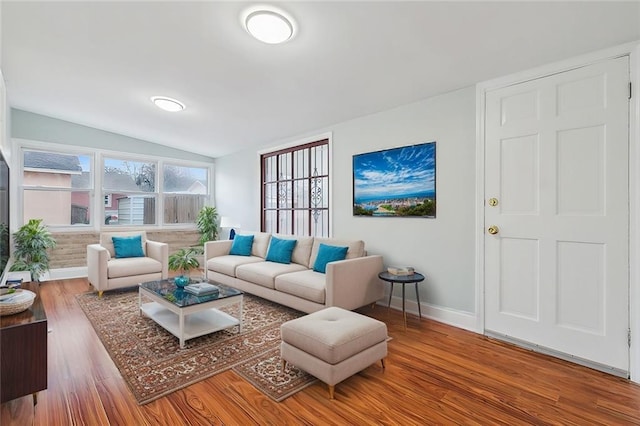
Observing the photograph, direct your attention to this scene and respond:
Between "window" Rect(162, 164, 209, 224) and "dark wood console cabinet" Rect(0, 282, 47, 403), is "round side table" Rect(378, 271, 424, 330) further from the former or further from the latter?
"window" Rect(162, 164, 209, 224)

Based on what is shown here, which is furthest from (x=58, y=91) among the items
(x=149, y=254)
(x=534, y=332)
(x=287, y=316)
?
(x=534, y=332)

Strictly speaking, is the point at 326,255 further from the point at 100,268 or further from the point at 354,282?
the point at 100,268

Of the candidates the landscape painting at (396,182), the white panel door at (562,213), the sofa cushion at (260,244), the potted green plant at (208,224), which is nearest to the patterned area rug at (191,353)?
the sofa cushion at (260,244)

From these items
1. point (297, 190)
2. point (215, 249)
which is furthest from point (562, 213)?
point (215, 249)

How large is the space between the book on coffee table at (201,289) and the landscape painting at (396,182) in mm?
1996

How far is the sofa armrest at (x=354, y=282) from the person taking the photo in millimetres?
3014

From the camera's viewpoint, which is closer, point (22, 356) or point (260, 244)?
point (22, 356)

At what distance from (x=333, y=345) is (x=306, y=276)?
1.58m

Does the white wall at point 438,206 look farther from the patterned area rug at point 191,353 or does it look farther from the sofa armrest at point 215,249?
the sofa armrest at point 215,249

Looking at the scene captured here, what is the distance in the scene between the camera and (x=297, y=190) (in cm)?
506

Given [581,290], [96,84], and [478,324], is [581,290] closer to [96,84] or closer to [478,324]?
[478,324]

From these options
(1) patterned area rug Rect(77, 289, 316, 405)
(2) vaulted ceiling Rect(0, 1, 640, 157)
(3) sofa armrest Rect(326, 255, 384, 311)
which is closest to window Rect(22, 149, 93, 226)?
(2) vaulted ceiling Rect(0, 1, 640, 157)

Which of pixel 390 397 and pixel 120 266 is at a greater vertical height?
pixel 120 266

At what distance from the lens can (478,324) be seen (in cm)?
296
